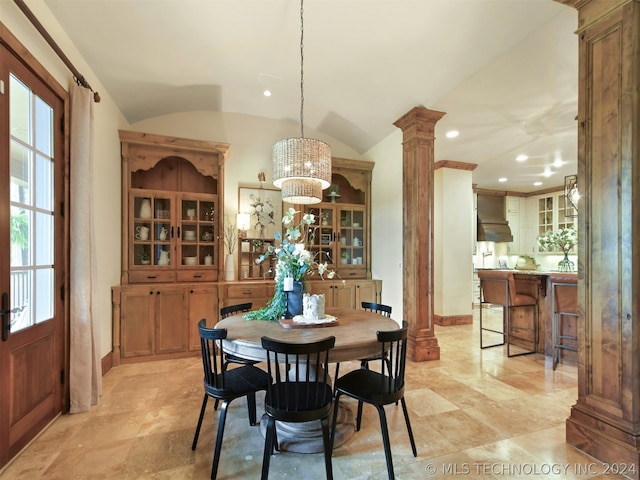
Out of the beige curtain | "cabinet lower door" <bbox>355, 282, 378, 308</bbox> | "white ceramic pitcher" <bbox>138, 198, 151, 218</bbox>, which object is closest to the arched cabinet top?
"white ceramic pitcher" <bbox>138, 198, 151, 218</bbox>

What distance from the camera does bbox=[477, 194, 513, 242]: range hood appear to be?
719cm

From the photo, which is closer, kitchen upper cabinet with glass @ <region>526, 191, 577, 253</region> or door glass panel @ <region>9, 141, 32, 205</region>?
door glass panel @ <region>9, 141, 32, 205</region>

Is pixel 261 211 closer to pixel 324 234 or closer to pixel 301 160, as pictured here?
pixel 324 234

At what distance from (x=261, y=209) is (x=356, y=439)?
3.25 m

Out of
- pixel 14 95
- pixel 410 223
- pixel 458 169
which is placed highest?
pixel 458 169

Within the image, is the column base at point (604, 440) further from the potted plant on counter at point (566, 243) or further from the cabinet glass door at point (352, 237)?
the potted plant on counter at point (566, 243)

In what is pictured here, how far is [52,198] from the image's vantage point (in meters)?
2.32

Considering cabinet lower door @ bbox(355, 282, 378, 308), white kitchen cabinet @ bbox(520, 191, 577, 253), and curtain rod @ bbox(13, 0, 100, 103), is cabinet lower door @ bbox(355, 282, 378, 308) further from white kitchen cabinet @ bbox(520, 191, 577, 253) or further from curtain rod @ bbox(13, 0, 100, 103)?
white kitchen cabinet @ bbox(520, 191, 577, 253)

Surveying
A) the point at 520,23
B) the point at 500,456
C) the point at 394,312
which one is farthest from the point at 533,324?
the point at 520,23

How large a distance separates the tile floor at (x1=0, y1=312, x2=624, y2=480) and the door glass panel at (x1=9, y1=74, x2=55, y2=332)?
91 centimetres

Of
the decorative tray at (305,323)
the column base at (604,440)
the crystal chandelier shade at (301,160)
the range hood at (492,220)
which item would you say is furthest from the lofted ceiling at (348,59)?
the range hood at (492,220)

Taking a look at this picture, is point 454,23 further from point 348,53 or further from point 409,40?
point 348,53

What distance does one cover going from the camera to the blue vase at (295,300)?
2.39 meters

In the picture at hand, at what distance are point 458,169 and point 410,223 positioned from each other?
261cm
